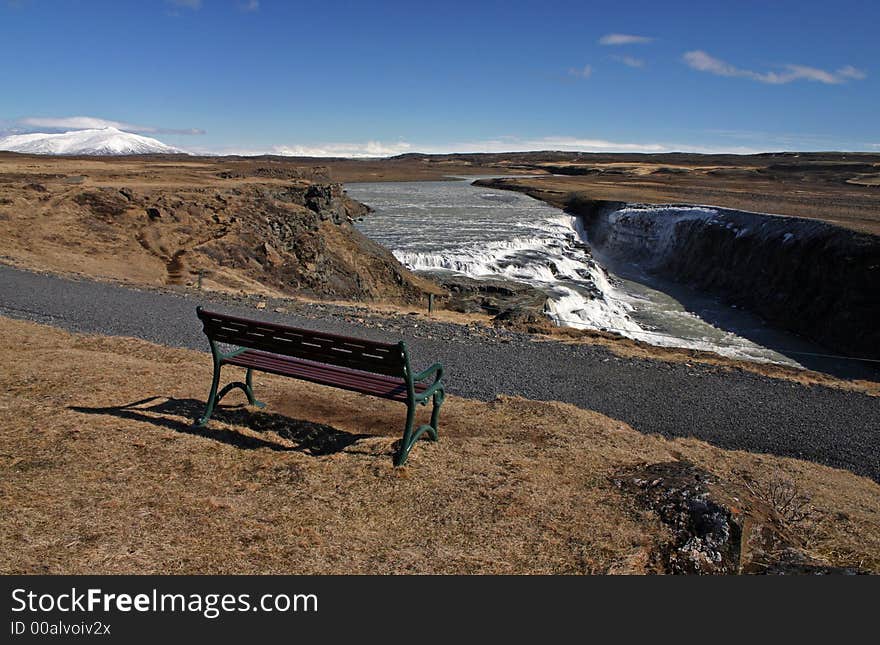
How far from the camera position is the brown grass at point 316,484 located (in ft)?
12.0

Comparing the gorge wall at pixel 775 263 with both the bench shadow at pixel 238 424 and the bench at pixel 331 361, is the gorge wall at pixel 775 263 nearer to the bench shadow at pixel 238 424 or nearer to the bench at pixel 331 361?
the bench at pixel 331 361

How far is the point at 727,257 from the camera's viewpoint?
29609mm

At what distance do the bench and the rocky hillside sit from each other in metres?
11.8

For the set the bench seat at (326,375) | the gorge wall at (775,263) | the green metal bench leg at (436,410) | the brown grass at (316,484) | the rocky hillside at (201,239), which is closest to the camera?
the brown grass at (316,484)

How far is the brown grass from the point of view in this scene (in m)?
3.65

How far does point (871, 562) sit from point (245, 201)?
25767mm

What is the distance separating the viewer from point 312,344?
5238 millimetres

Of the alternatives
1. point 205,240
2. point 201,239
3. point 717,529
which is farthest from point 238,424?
point 201,239

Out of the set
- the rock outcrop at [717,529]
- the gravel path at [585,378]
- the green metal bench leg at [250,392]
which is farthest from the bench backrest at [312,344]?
the rock outcrop at [717,529]

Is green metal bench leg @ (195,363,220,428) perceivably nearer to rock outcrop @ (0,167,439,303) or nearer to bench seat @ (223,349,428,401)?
bench seat @ (223,349,428,401)

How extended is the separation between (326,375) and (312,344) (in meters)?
0.32

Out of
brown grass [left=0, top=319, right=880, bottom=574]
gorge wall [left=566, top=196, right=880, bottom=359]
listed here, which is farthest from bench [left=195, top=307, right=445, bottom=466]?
gorge wall [left=566, top=196, right=880, bottom=359]

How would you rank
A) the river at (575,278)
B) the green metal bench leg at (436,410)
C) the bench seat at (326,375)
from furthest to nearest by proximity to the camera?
the river at (575,278)
the green metal bench leg at (436,410)
the bench seat at (326,375)

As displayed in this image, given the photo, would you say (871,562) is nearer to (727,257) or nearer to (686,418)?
(686,418)
